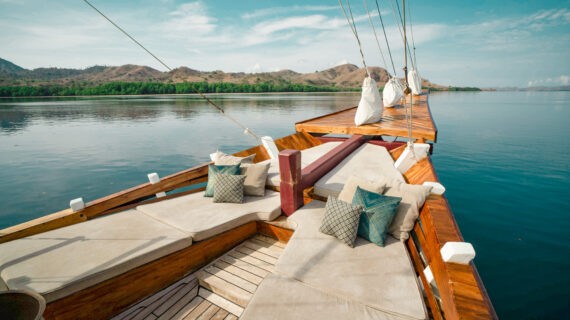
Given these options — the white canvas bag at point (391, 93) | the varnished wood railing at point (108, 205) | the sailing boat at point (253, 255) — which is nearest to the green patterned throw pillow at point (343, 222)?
the sailing boat at point (253, 255)

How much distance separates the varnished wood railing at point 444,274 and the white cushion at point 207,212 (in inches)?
61.3

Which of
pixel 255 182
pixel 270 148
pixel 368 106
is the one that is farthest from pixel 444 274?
pixel 368 106

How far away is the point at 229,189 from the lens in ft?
10.1

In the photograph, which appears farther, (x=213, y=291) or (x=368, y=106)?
(x=368, y=106)

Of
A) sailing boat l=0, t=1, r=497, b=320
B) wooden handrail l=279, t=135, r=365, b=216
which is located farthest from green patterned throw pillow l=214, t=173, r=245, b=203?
wooden handrail l=279, t=135, r=365, b=216

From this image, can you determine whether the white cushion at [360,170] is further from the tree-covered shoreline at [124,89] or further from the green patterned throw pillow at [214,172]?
A: the tree-covered shoreline at [124,89]

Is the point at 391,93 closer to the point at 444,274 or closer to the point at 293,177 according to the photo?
the point at 293,177

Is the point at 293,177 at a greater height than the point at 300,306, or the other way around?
the point at 293,177

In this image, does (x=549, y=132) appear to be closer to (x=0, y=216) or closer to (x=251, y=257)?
(x=251, y=257)

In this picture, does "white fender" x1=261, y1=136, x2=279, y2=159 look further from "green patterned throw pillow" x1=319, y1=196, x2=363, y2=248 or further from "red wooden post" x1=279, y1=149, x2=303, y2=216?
"green patterned throw pillow" x1=319, y1=196, x2=363, y2=248

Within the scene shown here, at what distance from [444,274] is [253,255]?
5.89 feet

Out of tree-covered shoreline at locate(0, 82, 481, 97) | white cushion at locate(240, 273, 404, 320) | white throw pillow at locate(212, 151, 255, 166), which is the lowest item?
white cushion at locate(240, 273, 404, 320)

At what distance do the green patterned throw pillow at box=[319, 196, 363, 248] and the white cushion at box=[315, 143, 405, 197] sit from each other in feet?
2.01

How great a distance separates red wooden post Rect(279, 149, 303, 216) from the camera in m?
2.66
